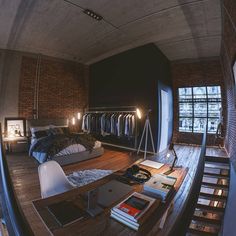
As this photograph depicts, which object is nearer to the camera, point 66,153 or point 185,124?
point 66,153

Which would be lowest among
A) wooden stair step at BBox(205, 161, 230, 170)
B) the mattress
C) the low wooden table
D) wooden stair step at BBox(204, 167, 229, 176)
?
wooden stair step at BBox(204, 167, 229, 176)

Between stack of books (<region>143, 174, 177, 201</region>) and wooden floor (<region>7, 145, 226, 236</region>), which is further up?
stack of books (<region>143, 174, 177, 201</region>)

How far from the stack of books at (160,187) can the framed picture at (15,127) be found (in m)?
5.29

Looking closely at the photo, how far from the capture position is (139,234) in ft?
3.00

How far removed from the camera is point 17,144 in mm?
5230

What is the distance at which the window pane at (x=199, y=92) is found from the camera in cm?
611

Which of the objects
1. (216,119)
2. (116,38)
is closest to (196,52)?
(216,119)

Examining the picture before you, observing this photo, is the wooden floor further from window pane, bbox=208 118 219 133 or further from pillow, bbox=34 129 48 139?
window pane, bbox=208 118 219 133

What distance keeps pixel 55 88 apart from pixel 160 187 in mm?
5926

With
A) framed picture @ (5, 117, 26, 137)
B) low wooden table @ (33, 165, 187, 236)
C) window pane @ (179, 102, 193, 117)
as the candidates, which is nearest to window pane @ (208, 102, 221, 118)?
window pane @ (179, 102, 193, 117)

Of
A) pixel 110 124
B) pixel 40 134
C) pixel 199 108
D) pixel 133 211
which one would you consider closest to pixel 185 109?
pixel 199 108

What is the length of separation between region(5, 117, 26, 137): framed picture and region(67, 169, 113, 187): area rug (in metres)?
3.11

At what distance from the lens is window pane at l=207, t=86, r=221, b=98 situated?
573 cm

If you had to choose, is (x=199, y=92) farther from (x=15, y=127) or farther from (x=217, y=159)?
(x=15, y=127)
